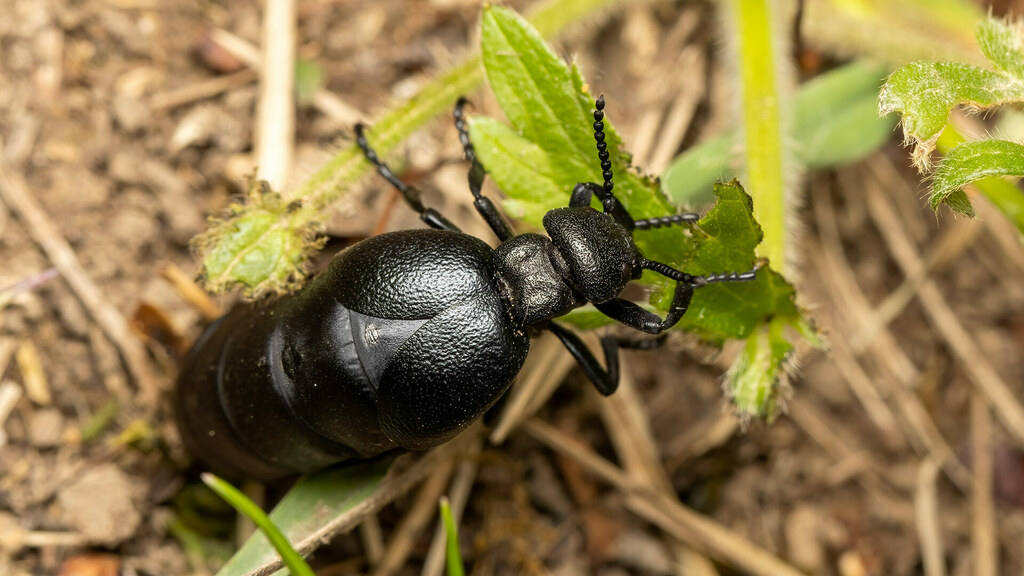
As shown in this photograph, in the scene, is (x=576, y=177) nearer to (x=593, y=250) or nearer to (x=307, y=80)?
(x=593, y=250)

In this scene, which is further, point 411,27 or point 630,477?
point 411,27

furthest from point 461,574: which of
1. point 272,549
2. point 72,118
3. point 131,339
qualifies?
point 72,118

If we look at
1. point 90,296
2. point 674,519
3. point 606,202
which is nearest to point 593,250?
point 606,202

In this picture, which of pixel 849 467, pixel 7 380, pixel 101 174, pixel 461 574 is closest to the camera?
pixel 461 574

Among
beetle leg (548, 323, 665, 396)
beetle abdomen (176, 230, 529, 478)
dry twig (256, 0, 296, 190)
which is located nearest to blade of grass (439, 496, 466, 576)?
beetle abdomen (176, 230, 529, 478)

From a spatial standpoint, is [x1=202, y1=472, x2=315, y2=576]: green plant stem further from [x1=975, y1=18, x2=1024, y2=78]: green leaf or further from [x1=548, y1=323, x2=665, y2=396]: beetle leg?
[x1=975, y1=18, x2=1024, y2=78]: green leaf

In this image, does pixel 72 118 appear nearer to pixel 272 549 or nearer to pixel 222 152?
pixel 222 152
